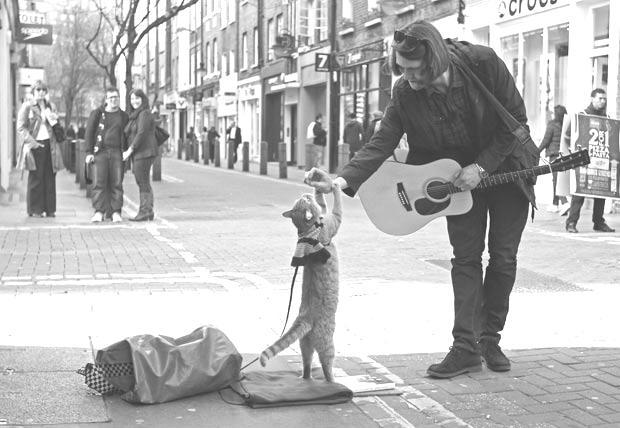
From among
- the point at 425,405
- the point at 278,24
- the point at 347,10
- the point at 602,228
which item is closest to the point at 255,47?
the point at 278,24

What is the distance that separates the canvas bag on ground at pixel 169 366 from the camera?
4387mm

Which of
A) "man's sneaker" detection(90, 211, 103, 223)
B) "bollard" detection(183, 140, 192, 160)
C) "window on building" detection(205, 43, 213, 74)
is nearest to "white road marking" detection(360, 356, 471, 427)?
"man's sneaker" detection(90, 211, 103, 223)

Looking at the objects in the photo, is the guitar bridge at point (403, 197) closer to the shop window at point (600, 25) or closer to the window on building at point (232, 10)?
the shop window at point (600, 25)

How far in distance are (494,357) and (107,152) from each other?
9.57m

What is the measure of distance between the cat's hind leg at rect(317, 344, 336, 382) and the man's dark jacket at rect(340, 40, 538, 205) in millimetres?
818

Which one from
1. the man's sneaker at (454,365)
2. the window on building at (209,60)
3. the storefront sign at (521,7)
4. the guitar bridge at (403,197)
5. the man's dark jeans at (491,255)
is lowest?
the man's sneaker at (454,365)

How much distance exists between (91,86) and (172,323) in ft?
176

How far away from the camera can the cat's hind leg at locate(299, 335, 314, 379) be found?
14.9 ft

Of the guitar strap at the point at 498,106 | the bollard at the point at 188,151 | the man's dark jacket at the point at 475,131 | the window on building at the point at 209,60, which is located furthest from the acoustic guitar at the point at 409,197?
the bollard at the point at 188,151

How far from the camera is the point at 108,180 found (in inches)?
536

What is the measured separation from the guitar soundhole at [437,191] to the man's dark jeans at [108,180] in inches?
363

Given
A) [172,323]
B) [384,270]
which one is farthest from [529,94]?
[172,323]

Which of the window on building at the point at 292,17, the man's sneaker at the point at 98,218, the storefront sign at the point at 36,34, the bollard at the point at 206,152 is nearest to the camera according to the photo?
the man's sneaker at the point at 98,218

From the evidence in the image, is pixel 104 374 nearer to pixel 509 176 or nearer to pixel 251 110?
pixel 509 176
